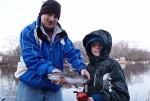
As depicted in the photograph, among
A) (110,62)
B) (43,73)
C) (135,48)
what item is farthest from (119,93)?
(135,48)

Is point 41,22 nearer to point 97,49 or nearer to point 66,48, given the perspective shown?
point 66,48

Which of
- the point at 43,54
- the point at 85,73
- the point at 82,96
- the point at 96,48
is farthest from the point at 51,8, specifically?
the point at 82,96

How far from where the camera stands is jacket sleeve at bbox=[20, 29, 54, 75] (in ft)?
11.4

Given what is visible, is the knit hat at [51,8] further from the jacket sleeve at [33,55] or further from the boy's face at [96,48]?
the boy's face at [96,48]

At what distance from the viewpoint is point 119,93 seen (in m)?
3.28

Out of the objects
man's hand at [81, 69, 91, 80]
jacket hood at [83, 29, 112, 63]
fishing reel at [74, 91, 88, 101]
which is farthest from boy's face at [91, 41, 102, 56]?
fishing reel at [74, 91, 88, 101]

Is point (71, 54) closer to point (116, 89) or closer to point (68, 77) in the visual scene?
point (68, 77)

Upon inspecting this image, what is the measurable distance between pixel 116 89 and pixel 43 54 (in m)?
0.96

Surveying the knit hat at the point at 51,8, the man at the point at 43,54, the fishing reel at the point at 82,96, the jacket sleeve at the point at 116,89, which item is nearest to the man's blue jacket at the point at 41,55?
the man at the point at 43,54

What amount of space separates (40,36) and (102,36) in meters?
0.72

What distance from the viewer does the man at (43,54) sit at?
3596 millimetres

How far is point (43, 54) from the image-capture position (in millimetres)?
3721

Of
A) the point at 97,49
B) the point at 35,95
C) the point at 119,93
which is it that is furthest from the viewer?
the point at 35,95

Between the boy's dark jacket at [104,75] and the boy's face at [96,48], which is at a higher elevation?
the boy's face at [96,48]
